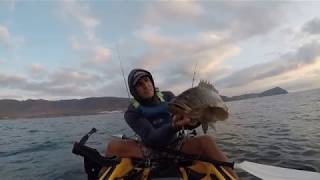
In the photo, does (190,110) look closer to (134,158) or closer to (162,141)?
(162,141)

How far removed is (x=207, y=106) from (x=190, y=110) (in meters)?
0.22

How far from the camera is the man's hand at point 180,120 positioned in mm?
4591

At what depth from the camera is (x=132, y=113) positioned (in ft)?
20.6

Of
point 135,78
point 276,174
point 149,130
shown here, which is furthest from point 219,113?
point 276,174

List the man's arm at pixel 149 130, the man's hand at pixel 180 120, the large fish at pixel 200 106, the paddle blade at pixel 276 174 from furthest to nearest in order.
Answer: the paddle blade at pixel 276 174
the man's arm at pixel 149 130
the man's hand at pixel 180 120
the large fish at pixel 200 106

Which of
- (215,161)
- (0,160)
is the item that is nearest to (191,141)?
(215,161)

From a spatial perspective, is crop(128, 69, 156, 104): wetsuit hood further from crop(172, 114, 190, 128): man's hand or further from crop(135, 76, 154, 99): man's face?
crop(172, 114, 190, 128): man's hand

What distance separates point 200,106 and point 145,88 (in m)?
1.96

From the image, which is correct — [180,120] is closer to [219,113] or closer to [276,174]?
[219,113]

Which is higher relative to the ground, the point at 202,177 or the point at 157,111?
the point at 157,111

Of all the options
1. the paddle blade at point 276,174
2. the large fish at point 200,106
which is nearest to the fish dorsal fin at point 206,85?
the large fish at point 200,106

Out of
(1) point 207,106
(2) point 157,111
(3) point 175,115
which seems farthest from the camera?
(2) point 157,111

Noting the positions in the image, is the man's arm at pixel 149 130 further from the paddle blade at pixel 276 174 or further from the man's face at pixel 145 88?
the paddle blade at pixel 276 174

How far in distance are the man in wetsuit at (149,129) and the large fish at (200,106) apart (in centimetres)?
77
